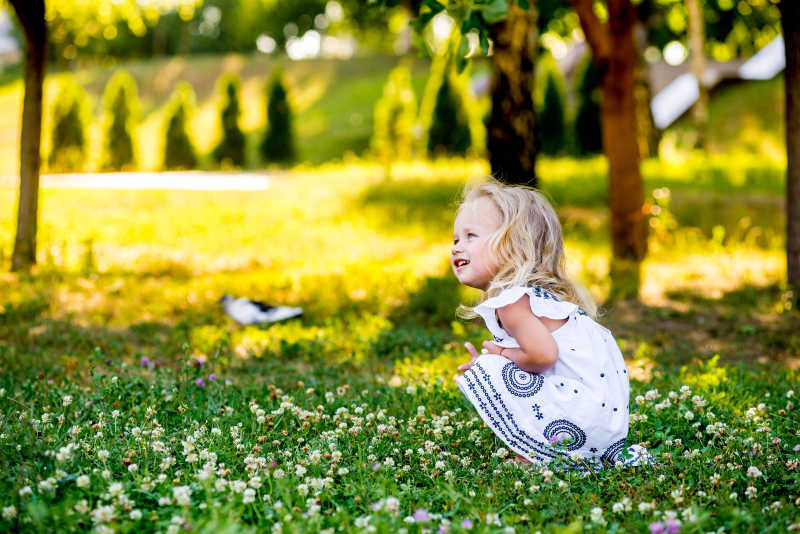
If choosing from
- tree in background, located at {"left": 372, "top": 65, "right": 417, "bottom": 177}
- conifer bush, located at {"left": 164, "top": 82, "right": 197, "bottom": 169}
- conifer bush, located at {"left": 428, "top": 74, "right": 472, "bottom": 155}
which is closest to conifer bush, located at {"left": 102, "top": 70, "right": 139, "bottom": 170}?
conifer bush, located at {"left": 164, "top": 82, "right": 197, "bottom": 169}

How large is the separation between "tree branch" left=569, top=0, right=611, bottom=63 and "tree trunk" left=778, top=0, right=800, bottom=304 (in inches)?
82.8

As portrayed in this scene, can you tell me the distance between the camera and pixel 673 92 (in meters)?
33.2

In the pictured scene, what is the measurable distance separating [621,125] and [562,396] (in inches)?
242

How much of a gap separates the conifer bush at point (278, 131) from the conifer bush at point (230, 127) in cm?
85

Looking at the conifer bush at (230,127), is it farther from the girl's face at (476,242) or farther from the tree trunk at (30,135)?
the girl's face at (476,242)

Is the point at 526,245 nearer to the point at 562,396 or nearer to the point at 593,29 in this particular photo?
the point at 562,396

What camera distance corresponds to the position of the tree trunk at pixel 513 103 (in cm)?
899

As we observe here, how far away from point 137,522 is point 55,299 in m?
4.66

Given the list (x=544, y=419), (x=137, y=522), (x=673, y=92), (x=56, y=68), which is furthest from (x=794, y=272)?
(x=56, y=68)

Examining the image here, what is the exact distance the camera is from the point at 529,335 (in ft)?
11.0

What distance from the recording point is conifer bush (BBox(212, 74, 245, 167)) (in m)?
24.5

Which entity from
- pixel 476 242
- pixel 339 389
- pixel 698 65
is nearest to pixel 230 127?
pixel 698 65

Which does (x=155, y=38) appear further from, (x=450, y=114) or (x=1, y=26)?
(x=450, y=114)

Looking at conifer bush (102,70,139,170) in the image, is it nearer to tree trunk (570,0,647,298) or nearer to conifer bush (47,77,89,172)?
conifer bush (47,77,89,172)
